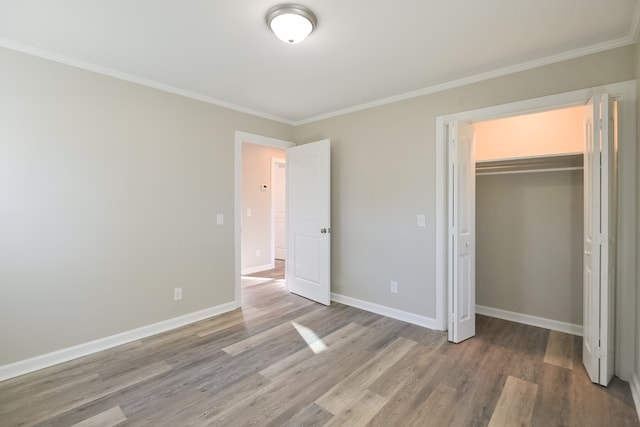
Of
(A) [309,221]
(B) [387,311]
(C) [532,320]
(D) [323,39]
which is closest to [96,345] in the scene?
(A) [309,221]

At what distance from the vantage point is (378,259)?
359 cm

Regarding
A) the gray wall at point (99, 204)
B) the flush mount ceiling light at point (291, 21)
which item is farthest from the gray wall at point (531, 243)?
the gray wall at point (99, 204)

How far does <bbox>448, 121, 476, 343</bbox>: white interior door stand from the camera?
2805 mm

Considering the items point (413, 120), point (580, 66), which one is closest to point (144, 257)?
point (413, 120)

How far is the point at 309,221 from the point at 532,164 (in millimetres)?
2529

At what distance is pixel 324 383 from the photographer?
7.23 feet

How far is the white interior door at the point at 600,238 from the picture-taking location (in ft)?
6.68

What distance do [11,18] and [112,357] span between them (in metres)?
2.54

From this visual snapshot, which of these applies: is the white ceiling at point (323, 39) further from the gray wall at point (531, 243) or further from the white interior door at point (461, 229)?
the gray wall at point (531, 243)

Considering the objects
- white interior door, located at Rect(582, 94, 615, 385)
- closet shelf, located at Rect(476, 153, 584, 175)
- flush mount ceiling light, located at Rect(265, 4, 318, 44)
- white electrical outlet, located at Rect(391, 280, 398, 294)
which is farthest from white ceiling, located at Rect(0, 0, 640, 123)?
white electrical outlet, located at Rect(391, 280, 398, 294)

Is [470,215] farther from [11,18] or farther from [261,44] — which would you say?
[11,18]

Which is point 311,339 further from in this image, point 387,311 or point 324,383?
point 387,311

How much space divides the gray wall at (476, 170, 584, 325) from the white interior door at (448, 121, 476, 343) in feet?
2.29

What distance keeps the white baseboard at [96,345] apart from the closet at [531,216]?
3.19m
